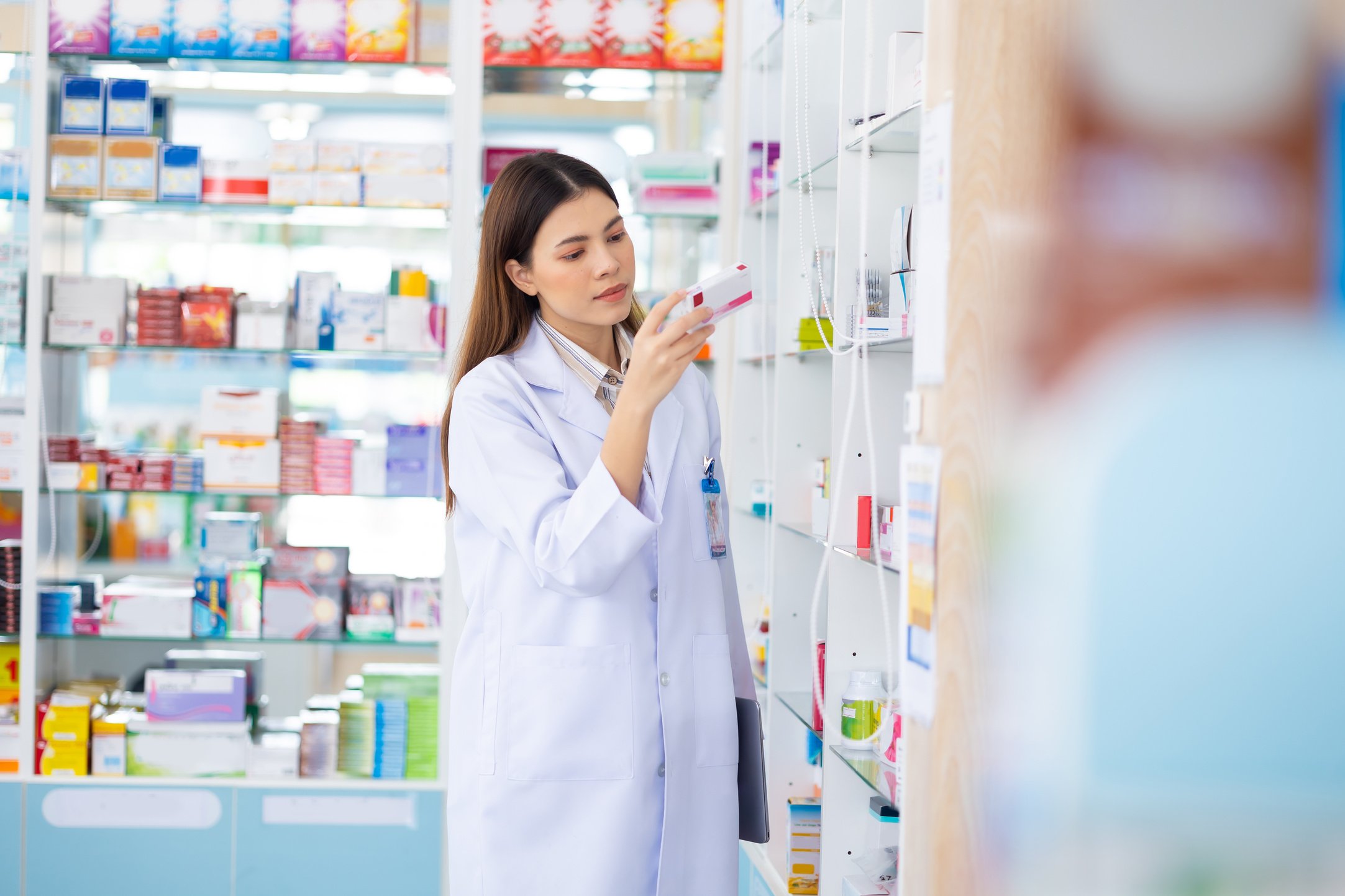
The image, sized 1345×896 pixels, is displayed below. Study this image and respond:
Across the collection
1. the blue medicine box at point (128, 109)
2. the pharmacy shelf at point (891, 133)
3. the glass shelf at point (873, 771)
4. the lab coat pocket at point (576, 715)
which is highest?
the blue medicine box at point (128, 109)

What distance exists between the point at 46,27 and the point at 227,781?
7.59ft

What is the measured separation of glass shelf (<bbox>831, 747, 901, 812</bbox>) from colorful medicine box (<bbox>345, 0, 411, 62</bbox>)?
250 centimetres

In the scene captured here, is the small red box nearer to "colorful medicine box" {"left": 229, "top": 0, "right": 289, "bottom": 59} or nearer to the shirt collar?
the shirt collar

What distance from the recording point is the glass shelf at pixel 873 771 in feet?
6.99

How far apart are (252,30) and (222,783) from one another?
227cm

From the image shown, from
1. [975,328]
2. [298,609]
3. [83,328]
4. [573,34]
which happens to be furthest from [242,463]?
[975,328]

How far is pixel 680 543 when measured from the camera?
1.81 meters

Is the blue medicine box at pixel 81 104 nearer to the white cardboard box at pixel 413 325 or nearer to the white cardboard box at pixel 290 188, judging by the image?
the white cardboard box at pixel 290 188

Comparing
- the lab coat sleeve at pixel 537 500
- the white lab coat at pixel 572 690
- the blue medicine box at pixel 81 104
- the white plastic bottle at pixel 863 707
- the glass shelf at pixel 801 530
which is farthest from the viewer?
the blue medicine box at pixel 81 104

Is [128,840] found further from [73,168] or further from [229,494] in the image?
[73,168]

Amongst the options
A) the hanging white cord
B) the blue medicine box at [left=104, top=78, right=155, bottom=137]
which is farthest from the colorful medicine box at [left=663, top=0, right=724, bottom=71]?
the blue medicine box at [left=104, top=78, right=155, bottom=137]

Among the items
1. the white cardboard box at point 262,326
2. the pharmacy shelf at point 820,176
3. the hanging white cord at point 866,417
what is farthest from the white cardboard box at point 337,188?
the hanging white cord at point 866,417

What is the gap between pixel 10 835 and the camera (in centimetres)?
341

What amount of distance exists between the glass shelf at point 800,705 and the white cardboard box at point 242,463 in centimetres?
171
